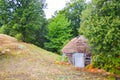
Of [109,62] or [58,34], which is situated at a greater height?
[58,34]

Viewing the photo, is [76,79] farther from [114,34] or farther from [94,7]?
[94,7]

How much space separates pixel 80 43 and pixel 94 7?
6732 mm

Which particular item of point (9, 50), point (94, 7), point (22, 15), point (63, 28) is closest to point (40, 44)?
point (63, 28)

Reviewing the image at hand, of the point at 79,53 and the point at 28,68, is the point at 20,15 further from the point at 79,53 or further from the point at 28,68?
the point at 28,68

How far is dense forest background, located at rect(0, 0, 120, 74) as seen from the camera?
2670 cm

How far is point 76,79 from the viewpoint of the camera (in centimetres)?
2384

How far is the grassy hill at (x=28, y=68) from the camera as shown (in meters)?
24.8

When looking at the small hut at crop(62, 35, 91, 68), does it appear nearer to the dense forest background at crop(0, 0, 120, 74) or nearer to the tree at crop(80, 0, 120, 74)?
the dense forest background at crop(0, 0, 120, 74)

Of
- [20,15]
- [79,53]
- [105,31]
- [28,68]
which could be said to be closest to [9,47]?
[20,15]

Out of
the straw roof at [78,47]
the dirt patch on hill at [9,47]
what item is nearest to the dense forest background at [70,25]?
the straw roof at [78,47]

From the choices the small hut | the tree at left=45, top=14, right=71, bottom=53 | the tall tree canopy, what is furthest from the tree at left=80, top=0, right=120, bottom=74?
the tree at left=45, top=14, right=71, bottom=53

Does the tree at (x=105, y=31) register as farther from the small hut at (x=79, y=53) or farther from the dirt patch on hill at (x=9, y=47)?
the dirt patch on hill at (x=9, y=47)

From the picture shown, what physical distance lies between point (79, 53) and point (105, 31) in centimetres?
735

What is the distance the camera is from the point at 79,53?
3312 centimetres
